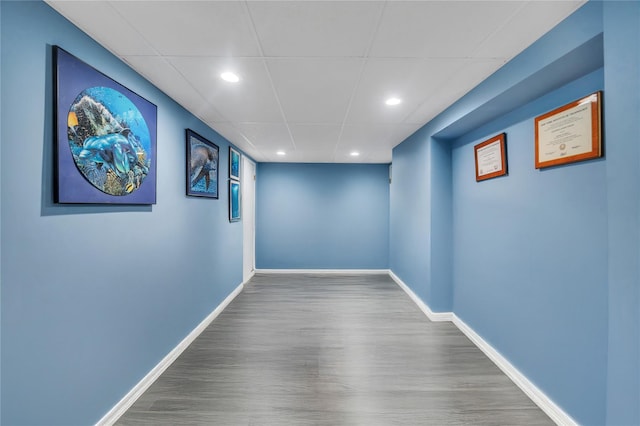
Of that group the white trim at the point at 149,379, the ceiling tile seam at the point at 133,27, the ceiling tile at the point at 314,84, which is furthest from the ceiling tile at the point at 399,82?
the white trim at the point at 149,379

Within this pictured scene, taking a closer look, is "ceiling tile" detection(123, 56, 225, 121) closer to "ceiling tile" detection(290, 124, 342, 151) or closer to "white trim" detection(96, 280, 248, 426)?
"ceiling tile" detection(290, 124, 342, 151)

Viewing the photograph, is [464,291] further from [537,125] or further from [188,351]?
[188,351]

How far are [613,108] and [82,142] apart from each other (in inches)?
105

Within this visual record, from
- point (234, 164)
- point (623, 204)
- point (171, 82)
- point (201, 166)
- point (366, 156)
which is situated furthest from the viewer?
point (366, 156)

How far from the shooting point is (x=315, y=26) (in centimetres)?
139

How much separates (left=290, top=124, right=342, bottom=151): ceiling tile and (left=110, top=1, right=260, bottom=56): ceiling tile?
1.55 m

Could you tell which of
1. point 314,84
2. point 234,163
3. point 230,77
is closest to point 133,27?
point 230,77

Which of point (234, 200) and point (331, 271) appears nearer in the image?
point (234, 200)

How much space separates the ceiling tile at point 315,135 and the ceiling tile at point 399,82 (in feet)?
1.74

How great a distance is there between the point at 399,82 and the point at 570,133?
1.17 metres

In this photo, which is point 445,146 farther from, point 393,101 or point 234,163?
point 234,163

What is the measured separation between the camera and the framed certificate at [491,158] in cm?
224

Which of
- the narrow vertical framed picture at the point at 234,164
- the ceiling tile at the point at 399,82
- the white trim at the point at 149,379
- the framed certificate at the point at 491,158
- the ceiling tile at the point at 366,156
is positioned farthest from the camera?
the ceiling tile at the point at 366,156

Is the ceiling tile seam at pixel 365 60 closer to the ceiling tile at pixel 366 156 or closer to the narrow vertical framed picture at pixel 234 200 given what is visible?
the ceiling tile at pixel 366 156
